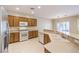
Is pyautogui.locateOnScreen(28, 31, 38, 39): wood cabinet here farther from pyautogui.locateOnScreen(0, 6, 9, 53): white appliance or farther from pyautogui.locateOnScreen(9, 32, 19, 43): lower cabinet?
pyautogui.locateOnScreen(0, 6, 9, 53): white appliance

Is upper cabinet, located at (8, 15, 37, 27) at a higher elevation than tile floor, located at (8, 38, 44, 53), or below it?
higher

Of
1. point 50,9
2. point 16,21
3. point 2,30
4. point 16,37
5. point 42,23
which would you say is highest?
point 50,9

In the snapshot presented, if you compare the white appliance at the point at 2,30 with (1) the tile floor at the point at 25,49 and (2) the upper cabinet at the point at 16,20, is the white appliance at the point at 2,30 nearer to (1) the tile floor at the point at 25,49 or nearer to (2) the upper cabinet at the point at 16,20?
(1) the tile floor at the point at 25,49

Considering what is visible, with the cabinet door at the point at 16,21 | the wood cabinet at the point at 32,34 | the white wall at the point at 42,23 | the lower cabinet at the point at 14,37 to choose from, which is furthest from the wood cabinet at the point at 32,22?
the lower cabinet at the point at 14,37

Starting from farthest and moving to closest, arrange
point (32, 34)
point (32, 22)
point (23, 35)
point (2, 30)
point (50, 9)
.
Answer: point (32, 22) → point (32, 34) → point (23, 35) → point (50, 9) → point (2, 30)

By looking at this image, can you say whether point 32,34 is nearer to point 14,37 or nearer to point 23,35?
point 23,35

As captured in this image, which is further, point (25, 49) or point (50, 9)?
point (50, 9)

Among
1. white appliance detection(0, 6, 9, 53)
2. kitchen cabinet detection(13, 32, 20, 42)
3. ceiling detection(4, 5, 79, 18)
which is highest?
Answer: ceiling detection(4, 5, 79, 18)

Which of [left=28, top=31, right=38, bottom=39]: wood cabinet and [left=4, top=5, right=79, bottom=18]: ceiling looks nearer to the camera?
[left=4, top=5, right=79, bottom=18]: ceiling

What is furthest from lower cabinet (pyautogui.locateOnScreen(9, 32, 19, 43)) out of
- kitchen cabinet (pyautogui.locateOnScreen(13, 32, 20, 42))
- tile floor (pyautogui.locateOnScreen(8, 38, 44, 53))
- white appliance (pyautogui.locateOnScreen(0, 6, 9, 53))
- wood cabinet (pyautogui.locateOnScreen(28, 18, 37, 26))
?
white appliance (pyautogui.locateOnScreen(0, 6, 9, 53))

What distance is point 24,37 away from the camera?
22.6 feet

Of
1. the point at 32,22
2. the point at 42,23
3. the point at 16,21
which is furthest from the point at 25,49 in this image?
the point at 42,23
